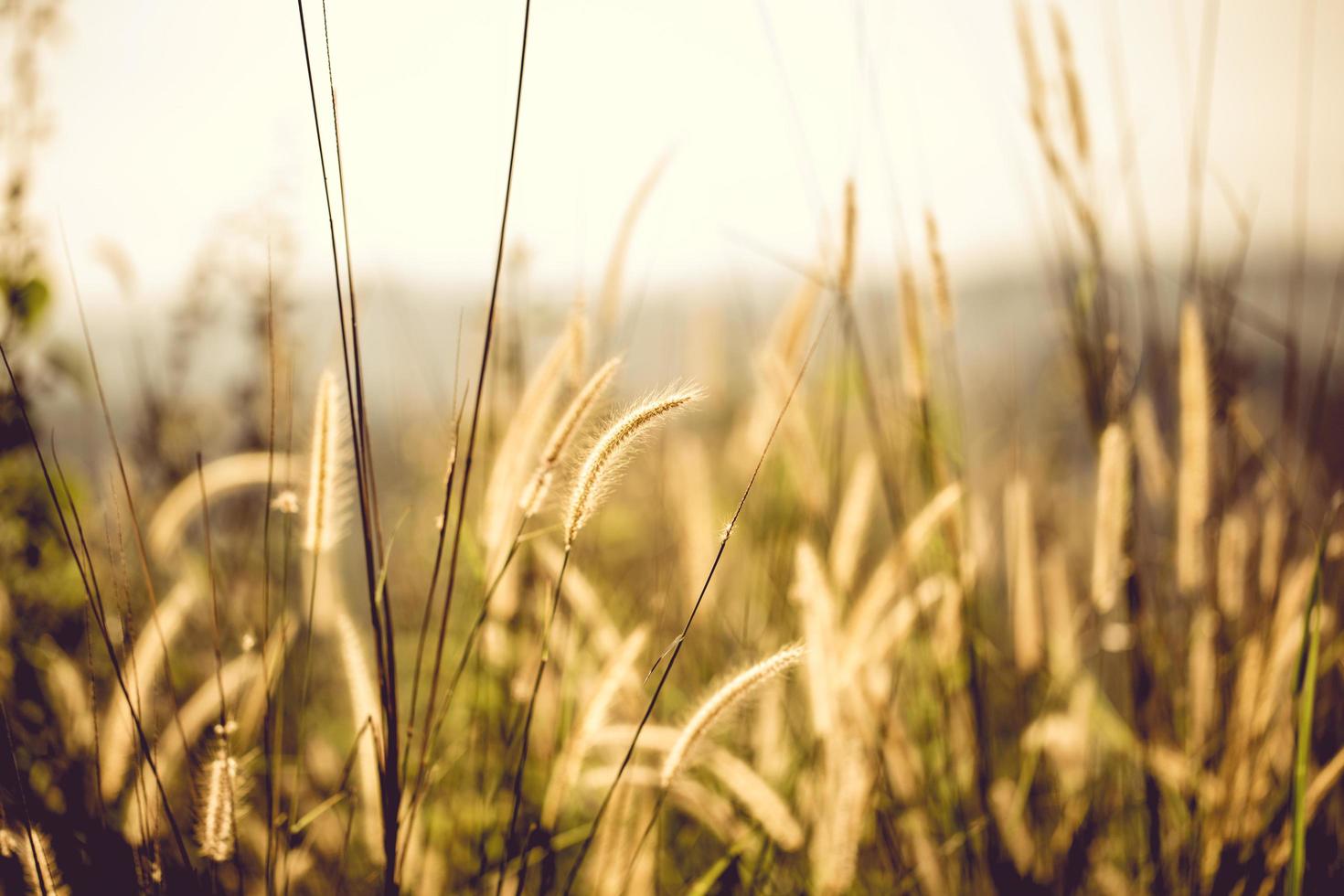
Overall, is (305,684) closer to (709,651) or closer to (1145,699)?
(709,651)

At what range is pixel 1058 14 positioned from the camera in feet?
3.09

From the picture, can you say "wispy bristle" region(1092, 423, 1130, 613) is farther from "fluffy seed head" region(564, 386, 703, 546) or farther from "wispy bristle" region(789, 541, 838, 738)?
"fluffy seed head" region(564, 386, 703, 546)

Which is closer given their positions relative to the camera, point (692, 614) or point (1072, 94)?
point (692, 614)

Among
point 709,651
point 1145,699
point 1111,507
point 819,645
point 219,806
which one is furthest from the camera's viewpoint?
point 709,651

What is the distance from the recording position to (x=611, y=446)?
1.86 feet

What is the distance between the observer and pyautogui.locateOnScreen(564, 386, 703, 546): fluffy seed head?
555 millimetres

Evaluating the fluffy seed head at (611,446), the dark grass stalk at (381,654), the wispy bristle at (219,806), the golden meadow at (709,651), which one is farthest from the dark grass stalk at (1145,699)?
the wispy bristle at (219,806)

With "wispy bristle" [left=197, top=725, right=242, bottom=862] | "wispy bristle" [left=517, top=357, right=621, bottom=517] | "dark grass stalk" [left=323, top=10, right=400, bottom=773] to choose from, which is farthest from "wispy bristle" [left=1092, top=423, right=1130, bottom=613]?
"wispy bristle" [left=197, top=725, right=242, bottom=862]

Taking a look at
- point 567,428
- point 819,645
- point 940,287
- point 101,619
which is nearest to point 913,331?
point 940,287

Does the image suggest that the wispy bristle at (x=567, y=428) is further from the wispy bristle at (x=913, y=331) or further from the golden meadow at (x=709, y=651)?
the wispy bristle at (x=913, y=331)

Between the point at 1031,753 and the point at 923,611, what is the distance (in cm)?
23

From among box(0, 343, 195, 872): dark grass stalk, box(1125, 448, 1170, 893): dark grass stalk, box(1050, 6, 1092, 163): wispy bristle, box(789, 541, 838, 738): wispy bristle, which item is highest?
box(1050, 6, 1092, 163): wispy bristle

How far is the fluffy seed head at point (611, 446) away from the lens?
0.55 meters

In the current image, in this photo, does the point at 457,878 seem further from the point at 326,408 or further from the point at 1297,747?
the point at 1297,747
